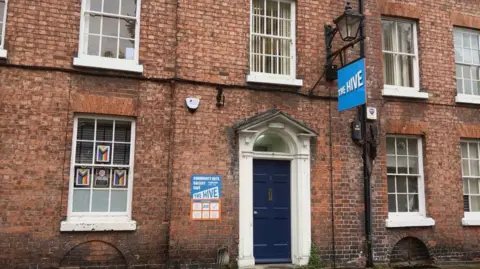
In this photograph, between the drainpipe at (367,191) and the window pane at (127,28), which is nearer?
the window pane at (127,28)

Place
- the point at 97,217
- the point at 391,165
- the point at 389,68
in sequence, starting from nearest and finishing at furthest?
the point at 97,217, the point at 391,165, the point at 389,68

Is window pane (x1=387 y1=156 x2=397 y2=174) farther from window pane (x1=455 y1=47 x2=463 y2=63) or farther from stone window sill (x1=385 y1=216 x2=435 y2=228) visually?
window pane (x1=455 y1=47 x2=463 y2=63)

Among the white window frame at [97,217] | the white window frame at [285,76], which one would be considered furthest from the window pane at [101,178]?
the white window frame at [285,76]

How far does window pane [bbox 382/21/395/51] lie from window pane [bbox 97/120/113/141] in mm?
6651

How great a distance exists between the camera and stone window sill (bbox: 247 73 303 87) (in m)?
8.88

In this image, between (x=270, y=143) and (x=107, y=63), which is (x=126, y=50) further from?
(x=270, y=143)

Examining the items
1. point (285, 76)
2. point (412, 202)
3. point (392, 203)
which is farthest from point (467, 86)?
point (285, 76)

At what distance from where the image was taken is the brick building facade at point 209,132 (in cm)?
763

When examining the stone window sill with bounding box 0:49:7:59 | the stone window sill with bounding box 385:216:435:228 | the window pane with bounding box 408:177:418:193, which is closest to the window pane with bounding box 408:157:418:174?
the window pane with bounding box 408:177:418:193

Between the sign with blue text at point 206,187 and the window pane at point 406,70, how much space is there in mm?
5252

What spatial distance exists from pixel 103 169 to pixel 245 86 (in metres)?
3.27

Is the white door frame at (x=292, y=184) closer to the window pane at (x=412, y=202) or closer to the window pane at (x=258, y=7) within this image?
the window pane at (x=258, y=7)

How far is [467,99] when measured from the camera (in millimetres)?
10484

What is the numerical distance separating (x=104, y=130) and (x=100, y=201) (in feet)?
4.42
